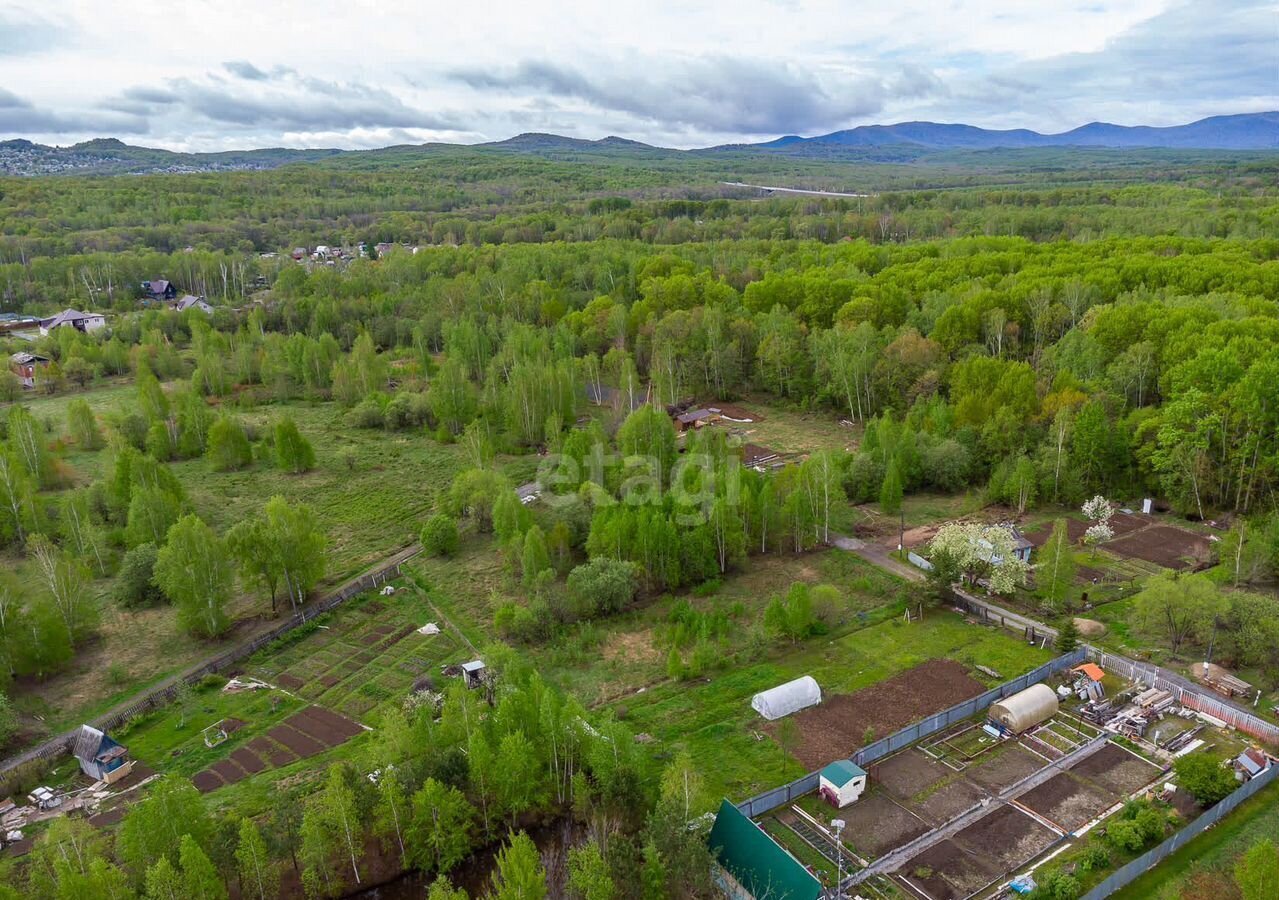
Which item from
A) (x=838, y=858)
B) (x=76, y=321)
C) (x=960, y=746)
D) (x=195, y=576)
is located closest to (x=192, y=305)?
(x=76, y=321)

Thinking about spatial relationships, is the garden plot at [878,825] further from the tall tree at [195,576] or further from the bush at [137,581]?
the bush at [137,581]

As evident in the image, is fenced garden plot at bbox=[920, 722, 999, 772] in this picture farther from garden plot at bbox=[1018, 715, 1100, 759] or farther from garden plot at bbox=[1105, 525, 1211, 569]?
garden plot at bbox=[1105, 525, 1211, 569]

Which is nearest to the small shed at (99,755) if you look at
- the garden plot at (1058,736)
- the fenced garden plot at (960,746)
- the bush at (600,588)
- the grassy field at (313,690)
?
the grassy field at (313,690)

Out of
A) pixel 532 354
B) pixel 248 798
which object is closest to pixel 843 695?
pixel 248 798

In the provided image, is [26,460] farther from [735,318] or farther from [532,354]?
[735,318]

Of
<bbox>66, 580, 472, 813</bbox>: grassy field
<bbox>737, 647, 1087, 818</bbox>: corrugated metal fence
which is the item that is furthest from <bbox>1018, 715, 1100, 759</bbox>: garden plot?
<bbox>66, 580, 472, 813</bbox>: grassy field

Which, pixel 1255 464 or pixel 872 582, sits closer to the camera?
pixel 872 582
